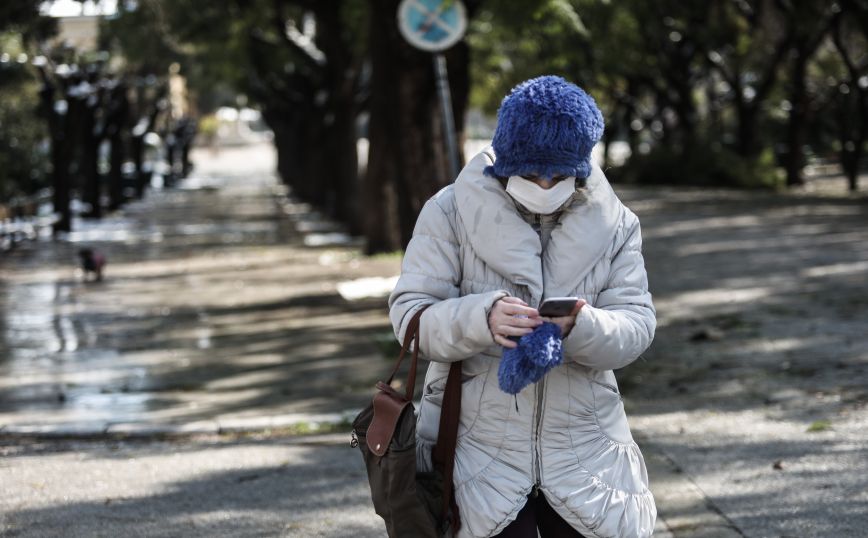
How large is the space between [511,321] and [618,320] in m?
0.30

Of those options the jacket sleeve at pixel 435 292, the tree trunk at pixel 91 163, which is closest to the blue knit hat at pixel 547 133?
the jacket sleeve at pixel 435 292

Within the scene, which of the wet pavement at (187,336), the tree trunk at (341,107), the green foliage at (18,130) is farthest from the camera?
the green foliage at (18,130)

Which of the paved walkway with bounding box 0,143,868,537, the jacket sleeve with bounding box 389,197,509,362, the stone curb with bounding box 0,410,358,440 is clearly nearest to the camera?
the jacket sleeve with bounding box 389,197,509,362

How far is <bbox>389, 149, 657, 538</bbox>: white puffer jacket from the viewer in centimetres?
325

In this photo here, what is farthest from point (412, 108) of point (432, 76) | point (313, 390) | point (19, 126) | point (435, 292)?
point (19, 126)

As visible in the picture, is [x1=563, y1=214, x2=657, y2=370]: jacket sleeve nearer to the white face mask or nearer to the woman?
the woman

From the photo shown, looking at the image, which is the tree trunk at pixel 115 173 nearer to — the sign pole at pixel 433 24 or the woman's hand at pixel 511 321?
the sign pole at pixel 433 24

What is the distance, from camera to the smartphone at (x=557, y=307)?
3.06m

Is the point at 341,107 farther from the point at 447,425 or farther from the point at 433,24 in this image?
the point at 447,425

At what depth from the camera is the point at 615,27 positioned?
3562 centimetres

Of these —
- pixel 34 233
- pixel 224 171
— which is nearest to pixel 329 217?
pixel 34 233

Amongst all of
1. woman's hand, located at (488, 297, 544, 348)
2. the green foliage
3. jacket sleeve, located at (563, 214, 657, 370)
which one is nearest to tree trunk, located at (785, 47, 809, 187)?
the green foliage

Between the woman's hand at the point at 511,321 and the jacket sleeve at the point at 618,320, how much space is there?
0.34ft

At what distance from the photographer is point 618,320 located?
318 cm
